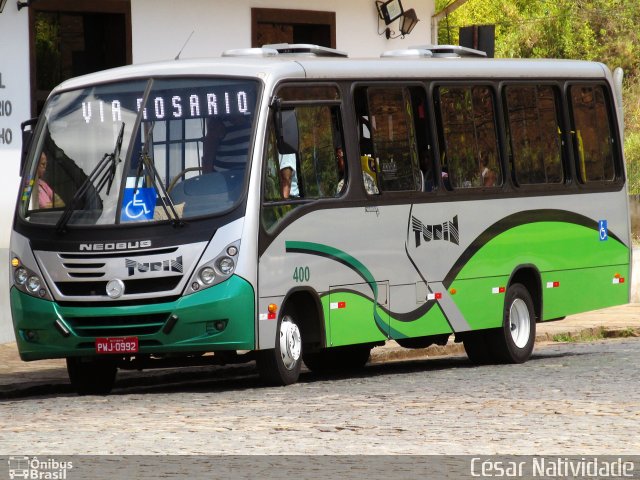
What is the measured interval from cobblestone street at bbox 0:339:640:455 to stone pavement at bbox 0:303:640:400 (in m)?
0.81

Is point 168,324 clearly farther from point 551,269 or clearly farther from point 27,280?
point 551,269

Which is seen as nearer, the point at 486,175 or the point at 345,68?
the point at 345,68

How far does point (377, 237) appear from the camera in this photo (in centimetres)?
1573

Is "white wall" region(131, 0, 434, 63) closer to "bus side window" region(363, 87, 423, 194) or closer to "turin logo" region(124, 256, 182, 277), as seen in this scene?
"bus side window" region(363, 87, 423, 194)

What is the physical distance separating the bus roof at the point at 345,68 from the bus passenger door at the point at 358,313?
1.91 meters

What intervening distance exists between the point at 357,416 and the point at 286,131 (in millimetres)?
3291

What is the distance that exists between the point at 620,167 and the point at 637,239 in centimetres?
1499

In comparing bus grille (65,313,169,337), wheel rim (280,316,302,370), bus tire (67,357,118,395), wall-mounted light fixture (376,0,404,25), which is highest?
wall-mounted light fixture (376,0,404,25)

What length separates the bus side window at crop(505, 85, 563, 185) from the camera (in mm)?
17844

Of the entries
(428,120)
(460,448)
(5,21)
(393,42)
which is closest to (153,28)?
(5,21)

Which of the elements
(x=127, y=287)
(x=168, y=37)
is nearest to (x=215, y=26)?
(x=168, y=37)

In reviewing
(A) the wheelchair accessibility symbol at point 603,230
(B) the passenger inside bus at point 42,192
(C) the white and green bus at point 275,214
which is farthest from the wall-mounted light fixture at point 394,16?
(B) the passenger inside bus at point 42,192

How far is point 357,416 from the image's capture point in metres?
12.0

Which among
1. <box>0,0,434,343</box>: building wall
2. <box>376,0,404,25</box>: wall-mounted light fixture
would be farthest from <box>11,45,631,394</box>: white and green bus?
<box>376,0,404,25</box>: wall-mounted light fixture
